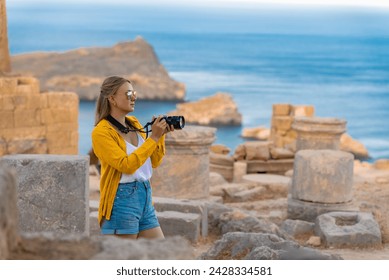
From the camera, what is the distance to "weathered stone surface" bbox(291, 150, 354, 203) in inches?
406

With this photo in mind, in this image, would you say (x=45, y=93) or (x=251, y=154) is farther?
(x=251, y=154)

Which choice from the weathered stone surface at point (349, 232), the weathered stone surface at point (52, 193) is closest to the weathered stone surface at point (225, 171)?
the weathered stone surface at point (349, 232)

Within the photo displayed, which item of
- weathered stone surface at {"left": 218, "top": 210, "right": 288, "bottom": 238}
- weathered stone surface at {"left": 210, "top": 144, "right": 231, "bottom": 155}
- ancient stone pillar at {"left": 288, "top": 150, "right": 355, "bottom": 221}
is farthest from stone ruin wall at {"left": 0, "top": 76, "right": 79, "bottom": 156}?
weathered stone surface at {"left": 218, "top": 210, "right": 288, "bottom": 238}

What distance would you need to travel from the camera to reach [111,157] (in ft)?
16.4

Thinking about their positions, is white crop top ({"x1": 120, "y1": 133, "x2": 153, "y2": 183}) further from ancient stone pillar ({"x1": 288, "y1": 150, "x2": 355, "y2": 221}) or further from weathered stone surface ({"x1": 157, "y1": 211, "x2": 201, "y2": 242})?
ancient stone pillar ({"x1": 288, "y1": 150, "x2": 355, "y2": 221})

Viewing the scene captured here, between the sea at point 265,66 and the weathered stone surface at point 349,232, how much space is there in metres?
29.1

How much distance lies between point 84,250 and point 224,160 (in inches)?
497

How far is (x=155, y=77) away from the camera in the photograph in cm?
6600

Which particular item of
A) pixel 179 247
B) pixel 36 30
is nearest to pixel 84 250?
pixel 179 247

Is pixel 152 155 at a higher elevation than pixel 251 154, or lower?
higher

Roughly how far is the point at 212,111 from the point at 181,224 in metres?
37.9

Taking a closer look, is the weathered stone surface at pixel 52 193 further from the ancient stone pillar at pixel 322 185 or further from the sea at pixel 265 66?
the sea at pixel 265 66

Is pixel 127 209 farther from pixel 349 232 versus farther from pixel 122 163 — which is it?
pixel 349 232

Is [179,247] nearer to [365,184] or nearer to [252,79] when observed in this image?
[365,184]
